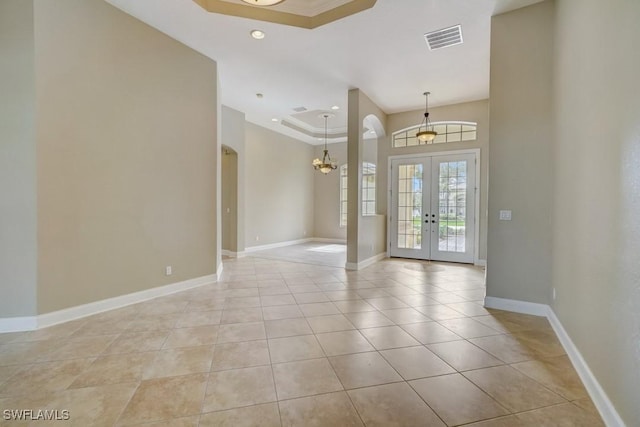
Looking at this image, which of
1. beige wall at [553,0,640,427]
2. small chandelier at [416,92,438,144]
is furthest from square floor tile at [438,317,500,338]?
small chandelier at [416,92,438,144]

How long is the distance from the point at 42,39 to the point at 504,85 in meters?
5.10

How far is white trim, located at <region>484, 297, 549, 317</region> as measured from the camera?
329 cm

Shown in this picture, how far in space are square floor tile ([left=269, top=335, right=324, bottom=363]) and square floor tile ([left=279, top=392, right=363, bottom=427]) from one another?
0.52 metres

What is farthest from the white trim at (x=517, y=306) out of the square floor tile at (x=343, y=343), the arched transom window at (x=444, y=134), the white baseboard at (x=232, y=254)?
the white baseboard at (x=232, y=254)

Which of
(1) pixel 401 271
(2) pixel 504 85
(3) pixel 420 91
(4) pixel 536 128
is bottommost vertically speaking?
(1) pixel 401 271

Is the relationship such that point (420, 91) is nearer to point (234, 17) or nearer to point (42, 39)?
point (234, 17)

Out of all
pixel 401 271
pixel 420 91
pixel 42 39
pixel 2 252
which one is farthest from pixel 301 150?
pixel 2 252

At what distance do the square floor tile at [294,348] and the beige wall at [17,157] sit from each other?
8.34 ft

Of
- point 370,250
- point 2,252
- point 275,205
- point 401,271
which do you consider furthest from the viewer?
point 275,205

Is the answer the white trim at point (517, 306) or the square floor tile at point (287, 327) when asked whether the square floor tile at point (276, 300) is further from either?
the white trim at point (517, 306)

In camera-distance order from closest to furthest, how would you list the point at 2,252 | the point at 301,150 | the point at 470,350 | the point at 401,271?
the point at 470,350 → the point at 2,252 → the point at 401,271 → the point at 301,150

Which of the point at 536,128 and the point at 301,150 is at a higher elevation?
the point at 301,150

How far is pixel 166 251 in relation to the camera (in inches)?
159

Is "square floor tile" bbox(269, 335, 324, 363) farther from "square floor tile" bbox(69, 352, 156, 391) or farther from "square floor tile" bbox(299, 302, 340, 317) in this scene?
"square floor tile" bbox(69, 352, 156, 391)
